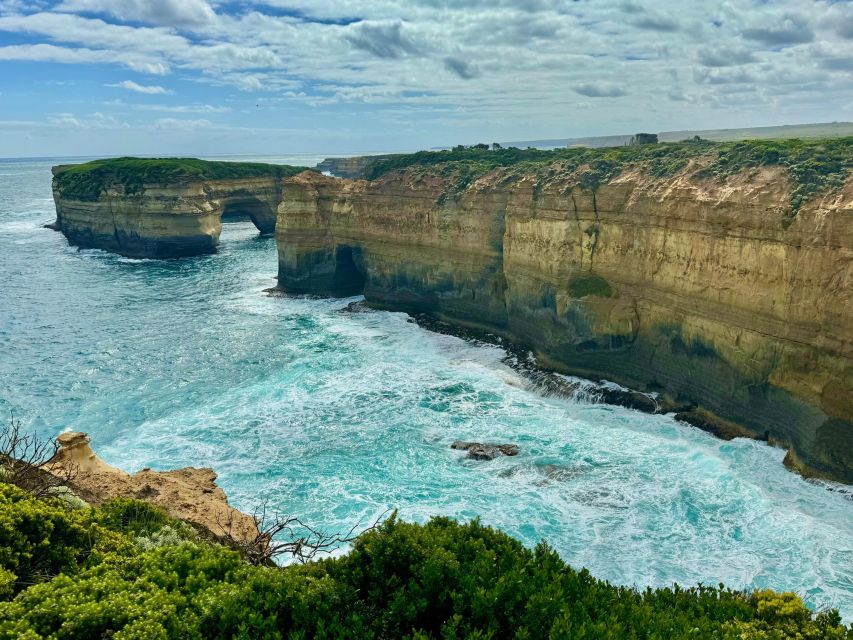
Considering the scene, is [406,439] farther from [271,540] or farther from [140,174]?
[140,174]

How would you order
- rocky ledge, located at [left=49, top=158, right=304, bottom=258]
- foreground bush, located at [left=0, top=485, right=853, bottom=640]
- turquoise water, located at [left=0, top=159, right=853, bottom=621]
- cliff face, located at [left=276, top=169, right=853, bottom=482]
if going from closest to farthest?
foreground bush, located at [left=0, top=485, right=853, bottom=640] → turquoise water, located at [left=0, top=159, right=853, bottom=621] → cliff face, located at [left=276, top=169, right=853, bottom=482] → rocky ledge, located at [left=49, top=158, right=304, bottom=258]

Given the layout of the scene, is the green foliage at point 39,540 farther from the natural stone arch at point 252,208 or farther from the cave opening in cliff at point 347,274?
the natural stone arch at point 252,208

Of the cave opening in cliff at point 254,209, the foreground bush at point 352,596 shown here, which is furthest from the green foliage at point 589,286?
the cave opening in cliff at point 254,209

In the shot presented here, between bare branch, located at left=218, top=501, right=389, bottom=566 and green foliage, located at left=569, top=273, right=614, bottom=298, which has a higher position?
green foliage, located at left=569, top=273, right=614, bottom=298

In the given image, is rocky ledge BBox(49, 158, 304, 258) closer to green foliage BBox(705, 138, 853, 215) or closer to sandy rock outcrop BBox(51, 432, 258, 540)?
sandy rock outcrop BBox(51, 432, 258, 540)

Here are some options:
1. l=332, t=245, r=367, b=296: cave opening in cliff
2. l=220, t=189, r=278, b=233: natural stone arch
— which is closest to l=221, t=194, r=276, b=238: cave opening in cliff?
l=220, t=189, r=278, b=233: natural stone arch

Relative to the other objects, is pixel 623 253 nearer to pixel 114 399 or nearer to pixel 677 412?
pixel 677 412
